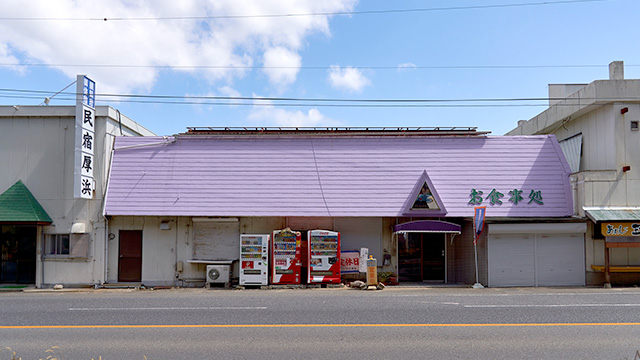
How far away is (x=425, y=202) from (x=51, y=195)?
1456cm

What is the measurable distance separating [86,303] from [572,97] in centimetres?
1992

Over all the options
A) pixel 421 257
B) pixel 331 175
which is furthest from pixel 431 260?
pixel 331 175

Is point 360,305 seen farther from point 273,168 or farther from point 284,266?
point 273,168

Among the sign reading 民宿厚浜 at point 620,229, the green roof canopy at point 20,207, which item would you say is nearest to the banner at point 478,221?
the sign reading 民宿厚浜 at point 620,229

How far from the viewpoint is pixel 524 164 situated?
1827 centimetres

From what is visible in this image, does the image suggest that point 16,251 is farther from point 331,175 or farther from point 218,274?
point 331,175

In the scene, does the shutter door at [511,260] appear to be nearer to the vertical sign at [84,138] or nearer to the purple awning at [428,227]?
the purple awning at [428,227]

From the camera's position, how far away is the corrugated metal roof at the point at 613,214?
1554 cm

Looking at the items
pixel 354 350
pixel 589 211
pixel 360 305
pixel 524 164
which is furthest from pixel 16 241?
pixel 589 211

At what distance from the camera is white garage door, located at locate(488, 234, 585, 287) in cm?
1620

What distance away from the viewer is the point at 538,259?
1631 cm

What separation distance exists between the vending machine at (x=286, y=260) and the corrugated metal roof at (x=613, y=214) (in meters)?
10.7

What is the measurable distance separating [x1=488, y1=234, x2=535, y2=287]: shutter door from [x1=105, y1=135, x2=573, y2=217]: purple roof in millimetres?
1148

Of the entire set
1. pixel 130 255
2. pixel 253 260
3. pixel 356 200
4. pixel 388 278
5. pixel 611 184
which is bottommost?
pixel 388 278
